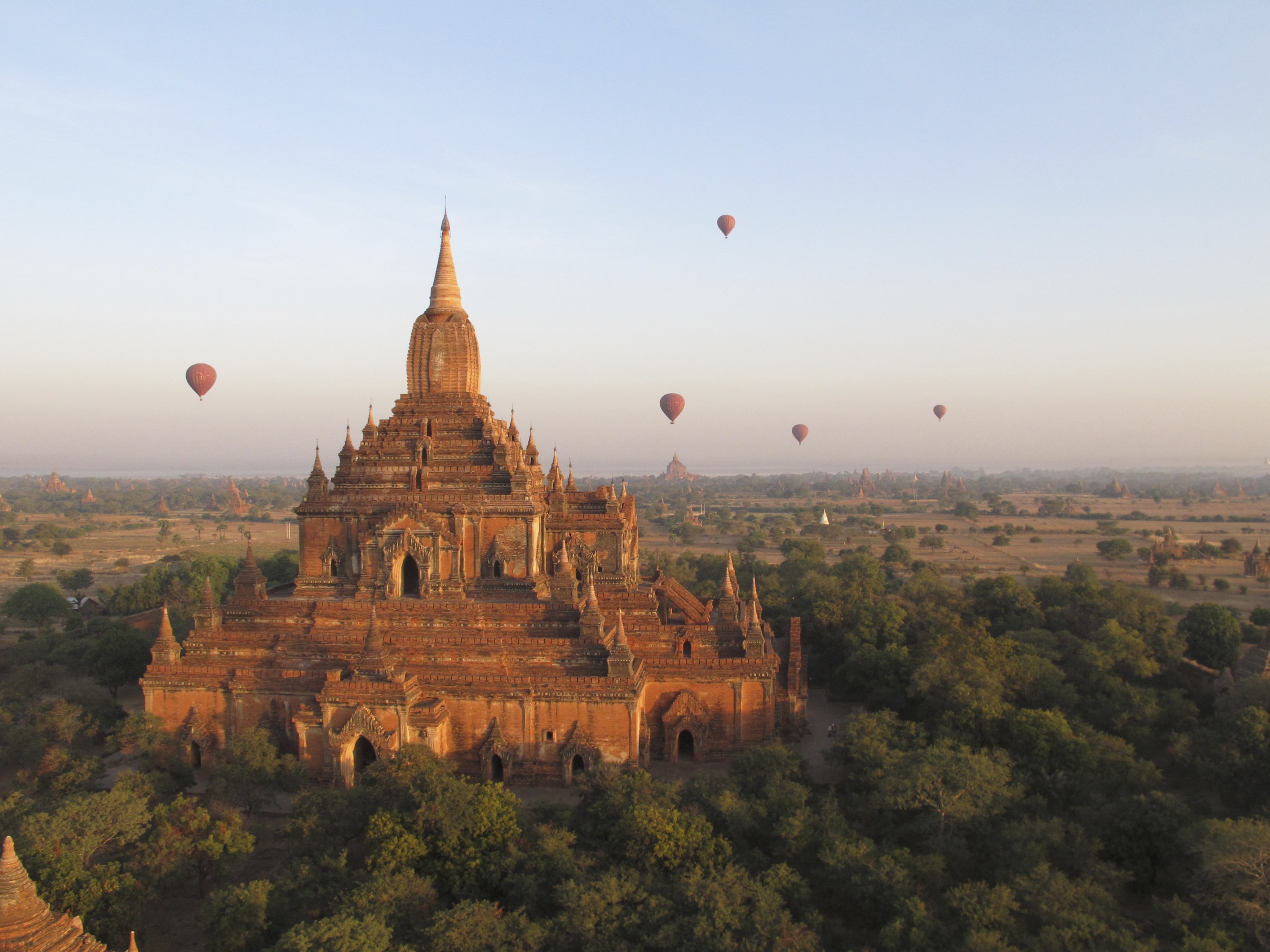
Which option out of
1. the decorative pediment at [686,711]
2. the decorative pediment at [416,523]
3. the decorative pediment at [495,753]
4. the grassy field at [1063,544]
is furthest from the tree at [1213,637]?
the decorative pediment at [416,523]

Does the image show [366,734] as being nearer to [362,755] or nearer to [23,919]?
[362,755]

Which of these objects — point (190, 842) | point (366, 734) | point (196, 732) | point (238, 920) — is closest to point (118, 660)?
point (196, 732)

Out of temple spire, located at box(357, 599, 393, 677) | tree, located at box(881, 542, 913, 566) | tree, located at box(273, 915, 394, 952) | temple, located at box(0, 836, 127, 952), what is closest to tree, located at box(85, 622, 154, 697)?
temple spire, located at box(357, 599, 393, 677)

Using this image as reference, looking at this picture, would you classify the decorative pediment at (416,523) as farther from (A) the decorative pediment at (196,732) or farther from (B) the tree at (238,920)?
(B) the tree at (238,920)

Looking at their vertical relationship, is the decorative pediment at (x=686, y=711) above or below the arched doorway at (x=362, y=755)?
above

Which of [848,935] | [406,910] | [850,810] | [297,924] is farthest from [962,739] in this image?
[297,924]

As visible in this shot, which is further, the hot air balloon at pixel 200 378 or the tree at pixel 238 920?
the hot air balloon at pixel 200 378

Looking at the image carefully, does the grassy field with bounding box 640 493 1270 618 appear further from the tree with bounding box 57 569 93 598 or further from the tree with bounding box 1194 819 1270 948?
the tree with bounding box 57 569 93 598

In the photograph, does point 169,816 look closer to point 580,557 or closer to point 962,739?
point 580,557

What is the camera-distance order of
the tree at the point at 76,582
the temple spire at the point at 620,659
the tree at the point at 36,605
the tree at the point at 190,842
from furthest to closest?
the tree at the point at 76,582 → the tree at the point at 36,605 → the temple spire at the point at 620,659 → the tree at the point at 190,842
